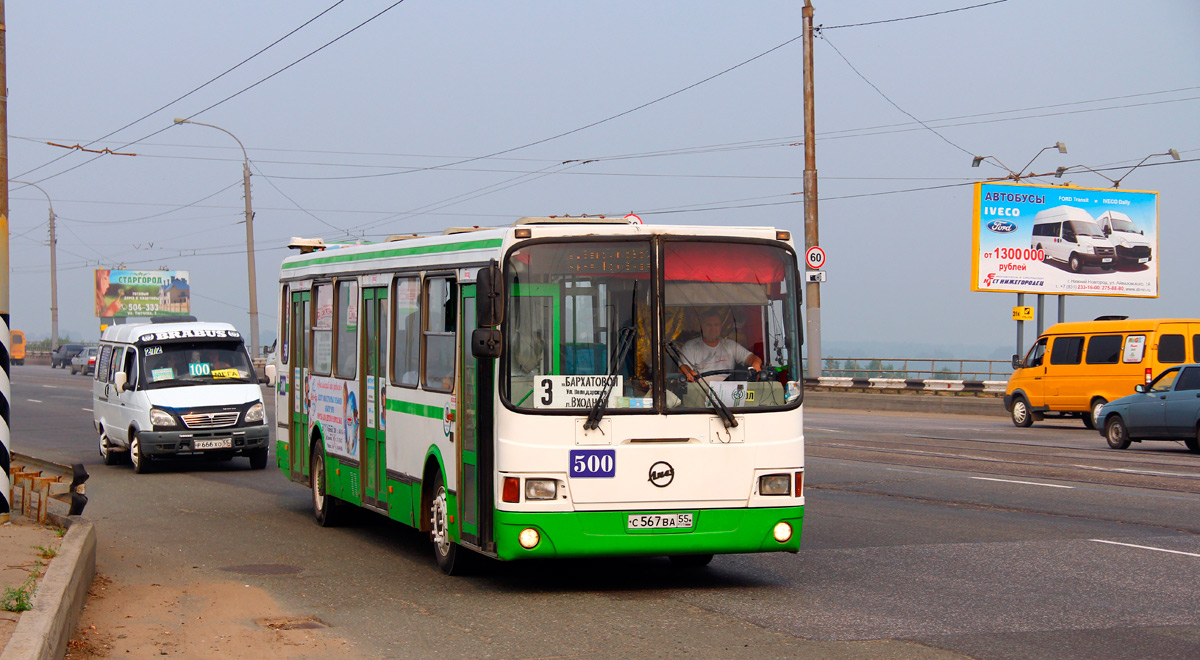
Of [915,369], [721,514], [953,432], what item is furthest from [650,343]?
[915,369]

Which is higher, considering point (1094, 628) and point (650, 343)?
point (650, 343)

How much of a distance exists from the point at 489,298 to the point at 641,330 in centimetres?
105

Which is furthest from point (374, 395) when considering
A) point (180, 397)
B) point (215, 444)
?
point (180, 397)

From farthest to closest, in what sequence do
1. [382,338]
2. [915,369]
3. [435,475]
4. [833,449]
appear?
[915,369] → [833,449] → [382,338] → [435,475]

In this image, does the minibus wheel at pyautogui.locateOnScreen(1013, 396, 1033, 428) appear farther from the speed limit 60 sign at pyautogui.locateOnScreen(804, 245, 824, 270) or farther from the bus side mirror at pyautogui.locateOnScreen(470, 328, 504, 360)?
the bus side mirror at pyautogui.locateOnScreen(470, 328, 504, 360)

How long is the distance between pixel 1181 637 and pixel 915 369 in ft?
138

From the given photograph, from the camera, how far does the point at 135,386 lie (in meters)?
19.5

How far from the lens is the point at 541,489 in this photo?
8.82m

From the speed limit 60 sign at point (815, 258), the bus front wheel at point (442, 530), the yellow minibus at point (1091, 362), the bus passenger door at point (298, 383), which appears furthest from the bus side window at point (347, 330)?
the speed limit 60 sign at point (815, 258)

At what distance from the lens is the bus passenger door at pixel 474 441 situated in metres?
9.07

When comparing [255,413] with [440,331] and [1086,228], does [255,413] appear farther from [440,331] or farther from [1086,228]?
[1086,228]

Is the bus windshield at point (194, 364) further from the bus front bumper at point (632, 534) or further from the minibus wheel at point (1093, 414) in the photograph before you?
the minibus wheel at point (1093, 414)

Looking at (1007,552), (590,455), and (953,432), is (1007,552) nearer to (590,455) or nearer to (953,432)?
(590,455)

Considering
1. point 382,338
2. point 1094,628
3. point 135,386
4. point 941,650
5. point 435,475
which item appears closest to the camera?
point 941,650
